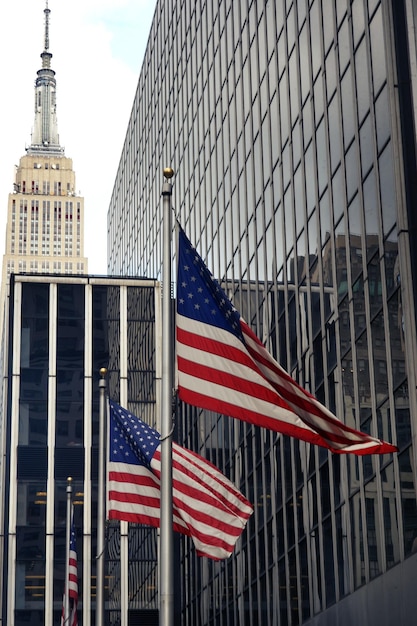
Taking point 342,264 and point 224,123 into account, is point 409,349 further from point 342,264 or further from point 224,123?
point 224,123

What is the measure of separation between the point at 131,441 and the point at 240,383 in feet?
21.8

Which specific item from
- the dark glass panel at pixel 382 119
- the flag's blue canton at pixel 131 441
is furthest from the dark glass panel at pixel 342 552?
the dark glass panel at pixel 382 119

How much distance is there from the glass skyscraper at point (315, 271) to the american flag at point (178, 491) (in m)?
6.11

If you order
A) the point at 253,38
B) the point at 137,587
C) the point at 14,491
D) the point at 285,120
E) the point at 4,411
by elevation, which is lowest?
the point at 137,587

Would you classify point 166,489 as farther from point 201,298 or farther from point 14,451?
point 14,451

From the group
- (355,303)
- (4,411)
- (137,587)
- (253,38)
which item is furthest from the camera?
(4,411)

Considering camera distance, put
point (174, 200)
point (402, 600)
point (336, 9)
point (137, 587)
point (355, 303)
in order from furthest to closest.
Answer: point (137, 587)
point (174, 200)
point (336, 9)
point (355, 303)
point (402, 600)

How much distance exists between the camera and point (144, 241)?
7981 cm

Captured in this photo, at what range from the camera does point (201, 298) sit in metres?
20.5

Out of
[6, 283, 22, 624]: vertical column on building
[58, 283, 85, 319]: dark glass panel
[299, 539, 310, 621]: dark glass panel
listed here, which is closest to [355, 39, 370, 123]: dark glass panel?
[299, 539, 310, 621]: dark glass panel

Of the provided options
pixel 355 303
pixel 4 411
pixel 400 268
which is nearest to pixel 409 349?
pixel 400 268

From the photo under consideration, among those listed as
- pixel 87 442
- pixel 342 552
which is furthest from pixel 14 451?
pixel 342 552

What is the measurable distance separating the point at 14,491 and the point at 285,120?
38.2m

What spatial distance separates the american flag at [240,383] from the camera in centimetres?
1947
